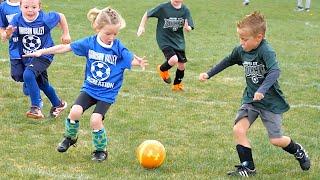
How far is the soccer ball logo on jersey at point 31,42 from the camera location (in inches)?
307

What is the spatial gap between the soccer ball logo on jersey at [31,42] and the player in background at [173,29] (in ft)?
8.30

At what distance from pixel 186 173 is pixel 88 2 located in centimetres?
1930

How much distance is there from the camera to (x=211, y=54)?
13.5m

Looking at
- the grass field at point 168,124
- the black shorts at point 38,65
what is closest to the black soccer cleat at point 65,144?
the grass field at point 168,124

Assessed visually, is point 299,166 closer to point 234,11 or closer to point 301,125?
point 301,125

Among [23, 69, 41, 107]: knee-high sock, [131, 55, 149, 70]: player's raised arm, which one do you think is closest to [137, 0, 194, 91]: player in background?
[23, 69, 41, 107]: knee-high sock

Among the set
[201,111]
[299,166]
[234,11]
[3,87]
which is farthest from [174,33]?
[234,11]

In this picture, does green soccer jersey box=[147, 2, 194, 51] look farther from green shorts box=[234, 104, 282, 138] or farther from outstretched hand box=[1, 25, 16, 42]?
green shorts box=[234, 104, 282, 138]

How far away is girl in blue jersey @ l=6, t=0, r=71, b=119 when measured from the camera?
303 inches

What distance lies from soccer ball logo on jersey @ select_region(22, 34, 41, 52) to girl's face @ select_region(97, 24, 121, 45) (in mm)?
1949

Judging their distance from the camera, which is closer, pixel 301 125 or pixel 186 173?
pixel 186 173

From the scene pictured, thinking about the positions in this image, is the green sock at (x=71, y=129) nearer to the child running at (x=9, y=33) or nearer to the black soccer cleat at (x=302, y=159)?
the child running at (x=9, y=33)

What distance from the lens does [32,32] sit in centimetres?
777

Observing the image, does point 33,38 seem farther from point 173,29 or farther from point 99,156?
point 173,29
